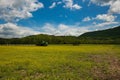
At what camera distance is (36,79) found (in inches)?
772

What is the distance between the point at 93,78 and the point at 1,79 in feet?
30.1

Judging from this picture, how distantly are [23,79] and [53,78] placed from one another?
2.94m

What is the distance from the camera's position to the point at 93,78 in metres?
20.5

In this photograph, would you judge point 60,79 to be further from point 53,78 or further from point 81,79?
point 81,79

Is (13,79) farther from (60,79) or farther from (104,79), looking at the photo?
(104,79)

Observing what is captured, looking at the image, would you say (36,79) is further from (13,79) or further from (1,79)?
(1,79)

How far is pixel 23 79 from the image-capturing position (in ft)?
64.0

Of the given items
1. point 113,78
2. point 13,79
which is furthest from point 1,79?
point 113,78

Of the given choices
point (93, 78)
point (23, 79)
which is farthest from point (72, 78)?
point (23, 79)

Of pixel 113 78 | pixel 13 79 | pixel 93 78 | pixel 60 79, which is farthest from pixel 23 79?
pixel 113 78

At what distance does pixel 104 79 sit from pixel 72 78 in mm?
3186

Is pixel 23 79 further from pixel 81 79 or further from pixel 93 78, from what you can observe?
pixel 93 78

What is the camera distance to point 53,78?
65.9 ft

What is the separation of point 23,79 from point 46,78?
2.28 metres
